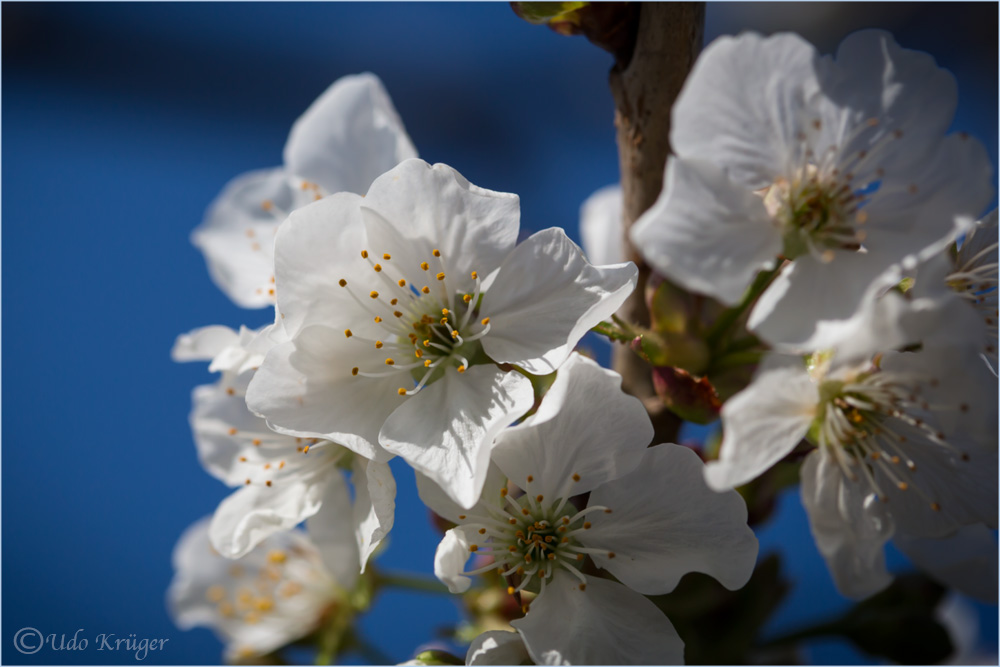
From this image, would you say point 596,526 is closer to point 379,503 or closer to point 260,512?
point 379,503

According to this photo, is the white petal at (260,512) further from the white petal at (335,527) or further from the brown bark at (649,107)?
the brown bark at (649,107)

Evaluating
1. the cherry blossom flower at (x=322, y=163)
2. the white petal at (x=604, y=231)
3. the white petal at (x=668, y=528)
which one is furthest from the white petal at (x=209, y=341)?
the white petal at (x=604, y=231)

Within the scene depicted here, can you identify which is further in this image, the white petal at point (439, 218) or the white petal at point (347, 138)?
the white petal at point (347, 138)

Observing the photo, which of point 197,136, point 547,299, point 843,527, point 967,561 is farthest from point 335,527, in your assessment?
point 197,136

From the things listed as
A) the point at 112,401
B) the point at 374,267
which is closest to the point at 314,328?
the point at 374,267

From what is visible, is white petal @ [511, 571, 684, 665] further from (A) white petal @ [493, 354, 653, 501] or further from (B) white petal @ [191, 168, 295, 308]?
(B) white petal @ [191, 168, 295, 308]

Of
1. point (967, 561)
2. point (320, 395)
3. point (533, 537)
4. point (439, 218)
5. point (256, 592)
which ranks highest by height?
point (439, 218)

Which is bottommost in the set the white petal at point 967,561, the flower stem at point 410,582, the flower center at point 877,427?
the flower stem at point 410,582
